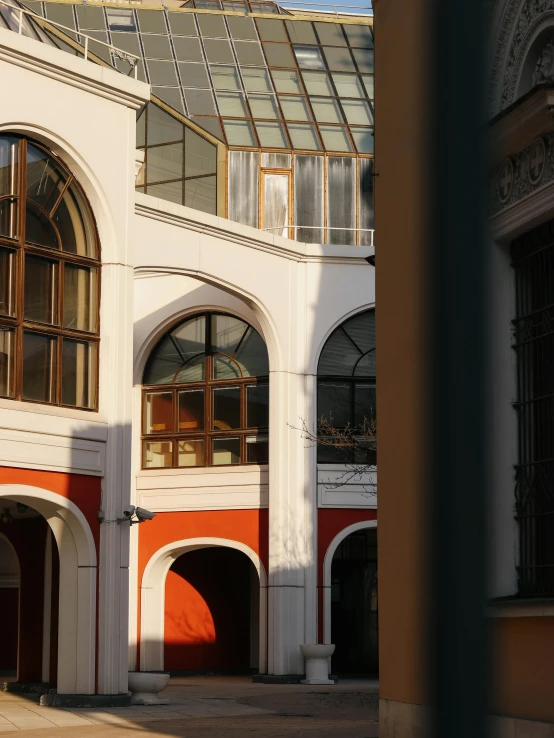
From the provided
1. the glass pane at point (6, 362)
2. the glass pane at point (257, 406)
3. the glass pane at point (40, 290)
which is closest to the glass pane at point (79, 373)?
the glass pane at point (40, 290)

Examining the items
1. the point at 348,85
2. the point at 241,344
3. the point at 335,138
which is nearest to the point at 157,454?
A: the point at 241,344

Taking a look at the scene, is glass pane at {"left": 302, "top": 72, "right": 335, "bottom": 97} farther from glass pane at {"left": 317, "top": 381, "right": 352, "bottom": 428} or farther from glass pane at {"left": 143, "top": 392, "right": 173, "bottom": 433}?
glass pane at {"left": 317, "top": 381, "right": 352, "bottom": 428}

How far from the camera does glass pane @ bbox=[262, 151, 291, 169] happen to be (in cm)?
3581

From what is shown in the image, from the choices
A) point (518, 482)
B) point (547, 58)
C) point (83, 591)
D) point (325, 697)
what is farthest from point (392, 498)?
point (325, 697)

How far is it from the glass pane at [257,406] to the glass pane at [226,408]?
33 centimetres

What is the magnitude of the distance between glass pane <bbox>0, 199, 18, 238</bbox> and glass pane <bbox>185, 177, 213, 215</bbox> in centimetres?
1727

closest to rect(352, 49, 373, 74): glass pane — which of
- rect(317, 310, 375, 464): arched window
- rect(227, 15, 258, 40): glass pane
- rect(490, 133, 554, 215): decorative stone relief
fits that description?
rect(227, 15, 258, 40): glass pane


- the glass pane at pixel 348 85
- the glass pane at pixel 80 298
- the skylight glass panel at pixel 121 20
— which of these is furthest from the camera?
Result: the skylight glass panel at pixel 121 20

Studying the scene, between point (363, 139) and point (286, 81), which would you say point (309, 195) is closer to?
point (363, 139)

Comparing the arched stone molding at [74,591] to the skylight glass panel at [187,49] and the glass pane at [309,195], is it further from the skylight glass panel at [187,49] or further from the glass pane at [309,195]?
the skylight glass panel at [187,49]

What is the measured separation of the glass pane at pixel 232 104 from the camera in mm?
36625

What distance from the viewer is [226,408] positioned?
29.0 meters

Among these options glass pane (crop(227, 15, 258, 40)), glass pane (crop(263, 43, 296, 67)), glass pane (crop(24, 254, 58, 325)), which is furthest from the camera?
glass pane (crop(227, 15, 258, 40))

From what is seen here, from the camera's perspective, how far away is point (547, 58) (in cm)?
968
